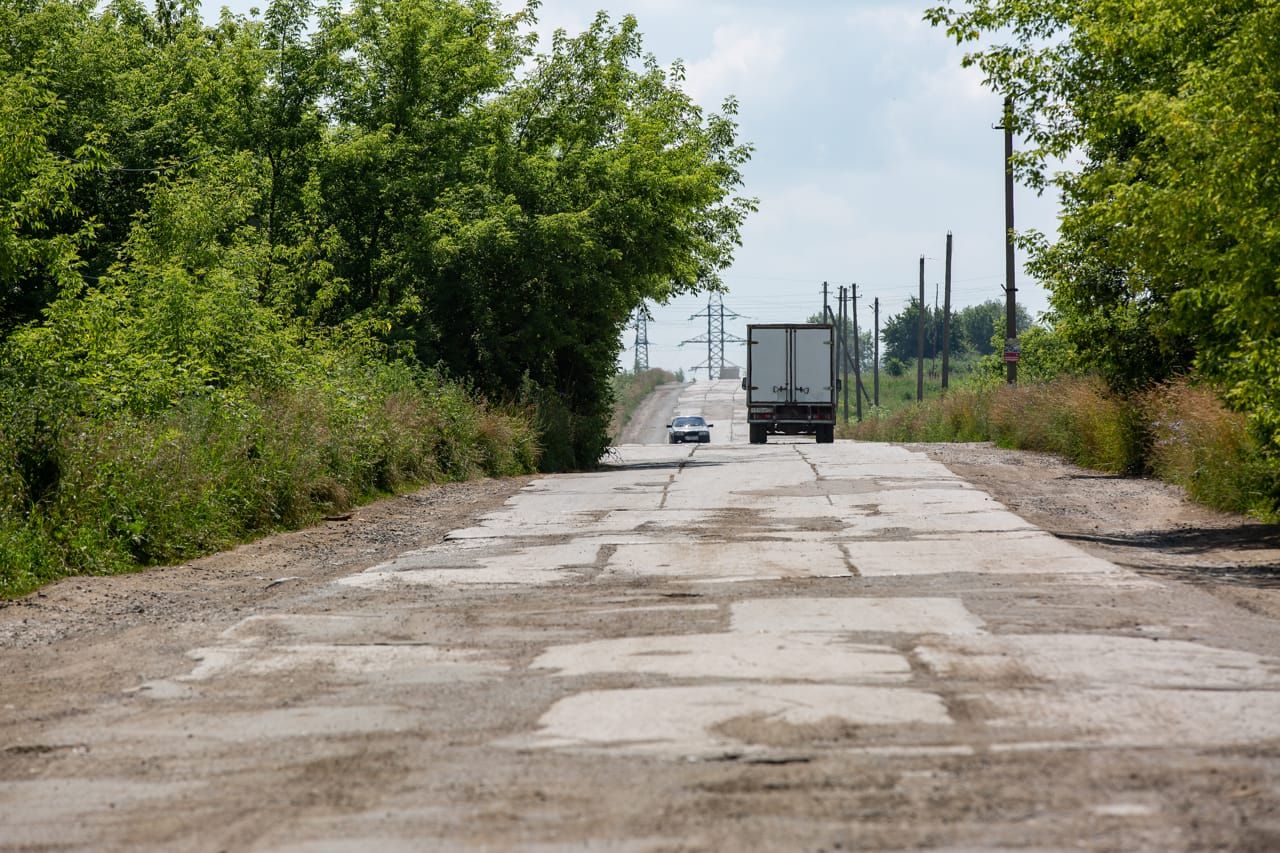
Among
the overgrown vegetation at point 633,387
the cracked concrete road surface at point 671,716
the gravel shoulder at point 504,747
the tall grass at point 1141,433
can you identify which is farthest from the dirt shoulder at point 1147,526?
the overgrown vegetation at point 633,387

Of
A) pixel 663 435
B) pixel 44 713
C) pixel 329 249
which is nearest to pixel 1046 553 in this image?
pixel 44 713

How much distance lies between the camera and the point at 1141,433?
26.3 meters

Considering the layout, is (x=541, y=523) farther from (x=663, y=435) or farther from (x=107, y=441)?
(x=663, y=435)

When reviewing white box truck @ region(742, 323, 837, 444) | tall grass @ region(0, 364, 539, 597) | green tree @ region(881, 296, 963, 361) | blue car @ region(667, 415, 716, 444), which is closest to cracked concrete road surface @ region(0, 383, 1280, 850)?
tall grass @ region(0, 364, 539, 597)

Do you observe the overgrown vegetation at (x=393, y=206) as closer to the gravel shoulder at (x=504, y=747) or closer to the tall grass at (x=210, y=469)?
the tall grass at (x=210, y=469)

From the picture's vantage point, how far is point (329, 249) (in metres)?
32.3

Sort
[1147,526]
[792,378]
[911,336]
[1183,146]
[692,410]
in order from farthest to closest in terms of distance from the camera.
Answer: [911,336]
[692,410]
[792,378]
[1147,526]
[1183,146]

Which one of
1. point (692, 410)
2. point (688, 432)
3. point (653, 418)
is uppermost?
point (692, 410)

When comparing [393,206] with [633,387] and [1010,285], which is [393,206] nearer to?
[1010,285]

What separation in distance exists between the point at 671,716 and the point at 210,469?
36.6 feet

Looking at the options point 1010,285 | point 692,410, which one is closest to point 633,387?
point 692,410

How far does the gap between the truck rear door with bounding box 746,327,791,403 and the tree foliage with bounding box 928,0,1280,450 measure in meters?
24.6

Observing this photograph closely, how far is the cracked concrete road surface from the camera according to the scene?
4.96m

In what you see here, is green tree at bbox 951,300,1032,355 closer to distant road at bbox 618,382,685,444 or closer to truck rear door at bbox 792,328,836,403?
distant road at bbox 618,382,685,444
